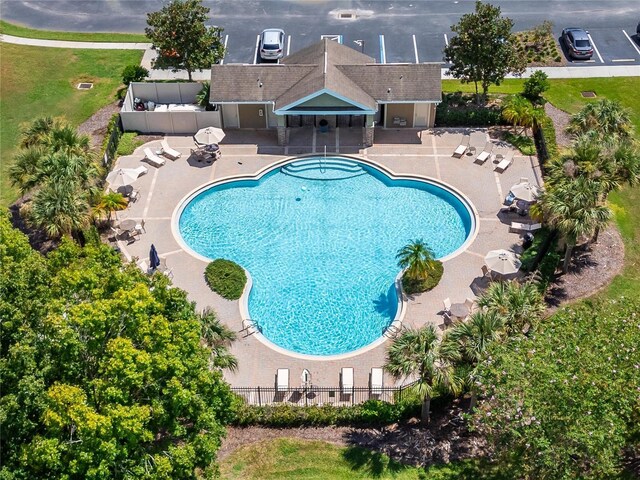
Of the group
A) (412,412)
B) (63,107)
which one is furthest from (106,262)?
(63,107)

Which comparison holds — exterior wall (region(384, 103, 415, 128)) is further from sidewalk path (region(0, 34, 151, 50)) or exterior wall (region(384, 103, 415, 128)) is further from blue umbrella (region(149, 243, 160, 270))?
sidewalk path (region(0, 34, 151, 50))

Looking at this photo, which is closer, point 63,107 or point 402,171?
point 402,171

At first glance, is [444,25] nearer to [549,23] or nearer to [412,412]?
[549,23]

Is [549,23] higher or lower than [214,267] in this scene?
higher

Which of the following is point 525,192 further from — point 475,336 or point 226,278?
point 226,278

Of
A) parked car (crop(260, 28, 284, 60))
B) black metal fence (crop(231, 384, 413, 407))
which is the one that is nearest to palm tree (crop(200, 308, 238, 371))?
black metal fence (crop(231, 384, 413, 407))

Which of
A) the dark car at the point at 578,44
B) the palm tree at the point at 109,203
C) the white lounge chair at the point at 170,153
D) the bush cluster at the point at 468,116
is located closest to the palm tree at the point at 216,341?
the palm tree at the point at 109,203
